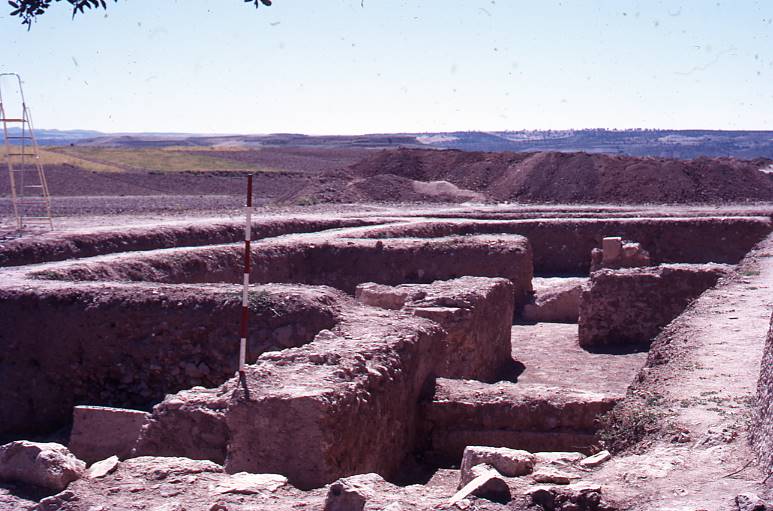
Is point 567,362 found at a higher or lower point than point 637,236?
lower

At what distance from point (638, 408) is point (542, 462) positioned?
1.34m

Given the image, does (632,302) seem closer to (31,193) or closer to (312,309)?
(312,309)

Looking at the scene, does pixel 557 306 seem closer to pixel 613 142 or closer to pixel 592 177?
pixel 592 177

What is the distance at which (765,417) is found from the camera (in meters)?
5.04

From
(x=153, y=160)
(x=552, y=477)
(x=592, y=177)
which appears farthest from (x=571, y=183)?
(x=153, y=160)

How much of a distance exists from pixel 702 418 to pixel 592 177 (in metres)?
32.9

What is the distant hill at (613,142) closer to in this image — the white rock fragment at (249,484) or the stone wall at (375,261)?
the stone wall at (375,261)

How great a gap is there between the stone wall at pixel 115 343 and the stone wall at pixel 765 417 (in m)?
5.52

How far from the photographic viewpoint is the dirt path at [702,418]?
15.1ft

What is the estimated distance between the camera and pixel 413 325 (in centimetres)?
900

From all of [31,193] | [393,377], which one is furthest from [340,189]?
[393,377]

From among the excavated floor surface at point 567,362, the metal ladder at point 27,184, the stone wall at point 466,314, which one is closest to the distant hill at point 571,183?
the metal ladder at point 27,184

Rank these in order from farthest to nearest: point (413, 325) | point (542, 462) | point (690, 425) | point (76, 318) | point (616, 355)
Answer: point (616, 355) → point (76, 318) → point (413, 325) → point (690, 425) → point (542, 462)

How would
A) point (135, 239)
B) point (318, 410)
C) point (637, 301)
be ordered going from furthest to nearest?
point (135, 239) → point (637, 301) → point (318, 410)
